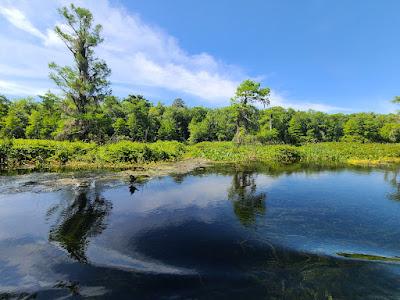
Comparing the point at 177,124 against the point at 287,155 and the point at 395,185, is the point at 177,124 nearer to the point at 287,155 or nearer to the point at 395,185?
the point at 287,155

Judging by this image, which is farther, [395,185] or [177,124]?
[177,124]

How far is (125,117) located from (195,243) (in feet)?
203

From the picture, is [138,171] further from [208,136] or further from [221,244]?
[208,136]

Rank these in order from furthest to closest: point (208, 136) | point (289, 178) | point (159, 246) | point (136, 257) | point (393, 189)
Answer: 1. point (208, 136)
2. point (289, 178)
3. point (393, 189)
4. point (159, 246)
5. point (136, 257)

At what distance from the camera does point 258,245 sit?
902 cm

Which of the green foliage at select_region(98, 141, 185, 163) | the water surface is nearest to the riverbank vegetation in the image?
the green foliage at select_region(98, 141, 185, 163)

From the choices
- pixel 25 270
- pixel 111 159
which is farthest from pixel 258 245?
pixel 111 159

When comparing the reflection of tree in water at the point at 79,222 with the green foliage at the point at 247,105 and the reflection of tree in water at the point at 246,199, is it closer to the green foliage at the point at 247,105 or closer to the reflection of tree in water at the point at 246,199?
the reflection of tree in water at the point at 246,199

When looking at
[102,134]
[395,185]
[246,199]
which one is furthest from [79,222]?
[102,134]

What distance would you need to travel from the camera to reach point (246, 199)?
15102mm

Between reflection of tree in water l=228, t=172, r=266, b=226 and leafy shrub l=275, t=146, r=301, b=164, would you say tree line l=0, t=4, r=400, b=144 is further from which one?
reflection of tree in water l=228, t=172, r=266, b=226

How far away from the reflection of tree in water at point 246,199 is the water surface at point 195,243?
0.26 ft

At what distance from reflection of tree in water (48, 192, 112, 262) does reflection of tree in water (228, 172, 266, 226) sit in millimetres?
5662

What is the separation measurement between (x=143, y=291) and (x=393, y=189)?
18.3 m
